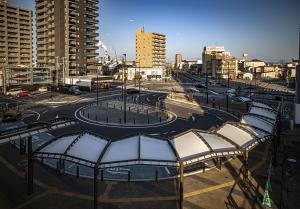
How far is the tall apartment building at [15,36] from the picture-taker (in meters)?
117

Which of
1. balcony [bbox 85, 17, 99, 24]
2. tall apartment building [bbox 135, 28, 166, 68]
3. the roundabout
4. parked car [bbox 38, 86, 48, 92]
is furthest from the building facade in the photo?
tall apartment building [bbox 135, 28, 166, 68]

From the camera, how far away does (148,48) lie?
158m

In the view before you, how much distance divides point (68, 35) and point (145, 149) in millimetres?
94282

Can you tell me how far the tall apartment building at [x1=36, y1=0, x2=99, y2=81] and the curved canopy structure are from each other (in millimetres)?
80578

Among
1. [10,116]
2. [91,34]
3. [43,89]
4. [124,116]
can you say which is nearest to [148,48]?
[91,34]

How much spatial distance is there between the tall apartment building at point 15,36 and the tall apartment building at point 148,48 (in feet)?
190

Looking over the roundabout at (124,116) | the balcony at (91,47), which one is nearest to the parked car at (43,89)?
the roundabout at (124,116)

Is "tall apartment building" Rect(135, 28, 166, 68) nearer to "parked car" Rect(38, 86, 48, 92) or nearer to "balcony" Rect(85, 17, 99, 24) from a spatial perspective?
"balcony" Rect(85, 17, 99, 24)

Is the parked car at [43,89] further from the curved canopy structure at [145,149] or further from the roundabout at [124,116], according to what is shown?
the curved canopy structure at [145,149]

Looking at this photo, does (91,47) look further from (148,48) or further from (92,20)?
(148,48)

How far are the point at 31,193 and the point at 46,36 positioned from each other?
101 m

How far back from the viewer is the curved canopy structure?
13953 mm

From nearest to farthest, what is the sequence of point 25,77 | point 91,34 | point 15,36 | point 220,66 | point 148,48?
point 25,77, point 91,34, point 15,36, point 220,66, point 148,48

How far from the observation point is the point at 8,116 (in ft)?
123
